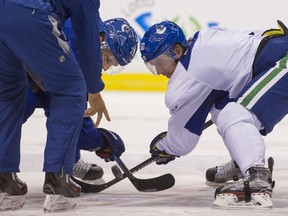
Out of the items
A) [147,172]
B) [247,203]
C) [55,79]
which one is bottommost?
[147,172]

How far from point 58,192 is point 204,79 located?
0.61m

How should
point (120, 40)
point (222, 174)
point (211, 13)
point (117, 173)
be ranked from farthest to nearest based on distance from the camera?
point (211, 13), point (222, 174), point (117, 173), point (120, 40)

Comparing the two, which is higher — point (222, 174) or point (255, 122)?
point (255, 122)

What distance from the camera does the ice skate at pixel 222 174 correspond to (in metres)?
3.27

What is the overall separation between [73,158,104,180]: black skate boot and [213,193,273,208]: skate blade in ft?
2.65

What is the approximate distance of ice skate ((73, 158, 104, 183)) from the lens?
337 cm

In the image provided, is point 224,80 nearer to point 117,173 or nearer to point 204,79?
point 204,79

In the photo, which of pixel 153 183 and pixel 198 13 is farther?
pixel 198 13

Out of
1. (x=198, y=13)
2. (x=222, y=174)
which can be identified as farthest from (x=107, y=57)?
(x=198, y=13)

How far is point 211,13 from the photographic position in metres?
6.32

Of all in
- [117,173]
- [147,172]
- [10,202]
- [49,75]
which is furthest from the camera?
[147,172]

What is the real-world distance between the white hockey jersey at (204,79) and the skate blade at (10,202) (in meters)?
0.58

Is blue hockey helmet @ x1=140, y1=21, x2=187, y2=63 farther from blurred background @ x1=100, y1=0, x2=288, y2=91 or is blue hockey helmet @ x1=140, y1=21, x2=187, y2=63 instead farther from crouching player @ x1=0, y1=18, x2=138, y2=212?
blurred background @ x1=100, y1=0, x2=288, y2=91

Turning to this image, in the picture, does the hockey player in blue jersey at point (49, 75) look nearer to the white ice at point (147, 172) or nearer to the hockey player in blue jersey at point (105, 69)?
the white ice at point (147, 172)
